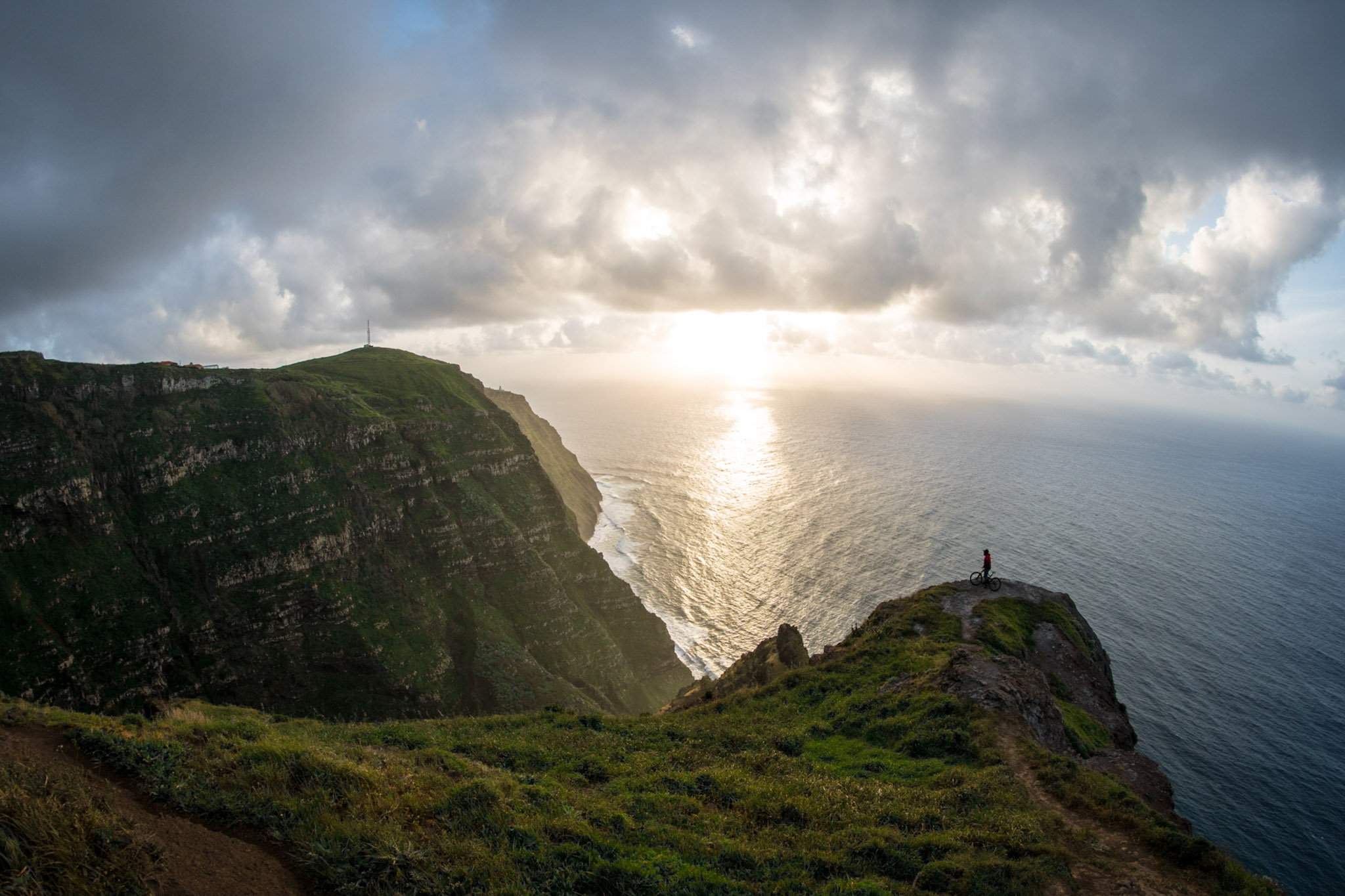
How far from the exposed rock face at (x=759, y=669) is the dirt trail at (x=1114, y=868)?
2027 centimetres

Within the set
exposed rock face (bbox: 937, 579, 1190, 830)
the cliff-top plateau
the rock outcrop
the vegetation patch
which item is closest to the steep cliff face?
the cliff-top plateau

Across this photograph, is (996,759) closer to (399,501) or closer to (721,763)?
(721,763)

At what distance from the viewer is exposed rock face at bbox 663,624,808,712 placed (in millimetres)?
36062

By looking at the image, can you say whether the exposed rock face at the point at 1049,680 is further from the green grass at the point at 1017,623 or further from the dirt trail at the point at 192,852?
the dirt trail at the point at 192,852

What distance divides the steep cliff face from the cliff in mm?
36905

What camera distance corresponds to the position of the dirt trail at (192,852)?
31.4 ft

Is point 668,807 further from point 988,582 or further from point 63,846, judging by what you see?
point 988,582

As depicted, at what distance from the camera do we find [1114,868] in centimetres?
1411

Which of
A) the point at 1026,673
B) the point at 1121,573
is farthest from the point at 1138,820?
the point at 1121,573

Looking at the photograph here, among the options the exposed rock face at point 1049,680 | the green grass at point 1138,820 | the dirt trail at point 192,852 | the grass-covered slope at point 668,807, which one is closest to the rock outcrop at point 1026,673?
the exposed rock face at point 1049,680

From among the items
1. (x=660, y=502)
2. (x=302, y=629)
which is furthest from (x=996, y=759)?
(x=660, y=502)

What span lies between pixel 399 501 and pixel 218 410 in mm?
19554

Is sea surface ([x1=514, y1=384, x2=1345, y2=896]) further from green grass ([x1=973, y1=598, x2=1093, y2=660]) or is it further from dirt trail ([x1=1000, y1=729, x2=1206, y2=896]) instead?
dirt trail ([x1=1000, y1=729, x2=1206, y2=896])

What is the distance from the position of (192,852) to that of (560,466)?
120292 mm
